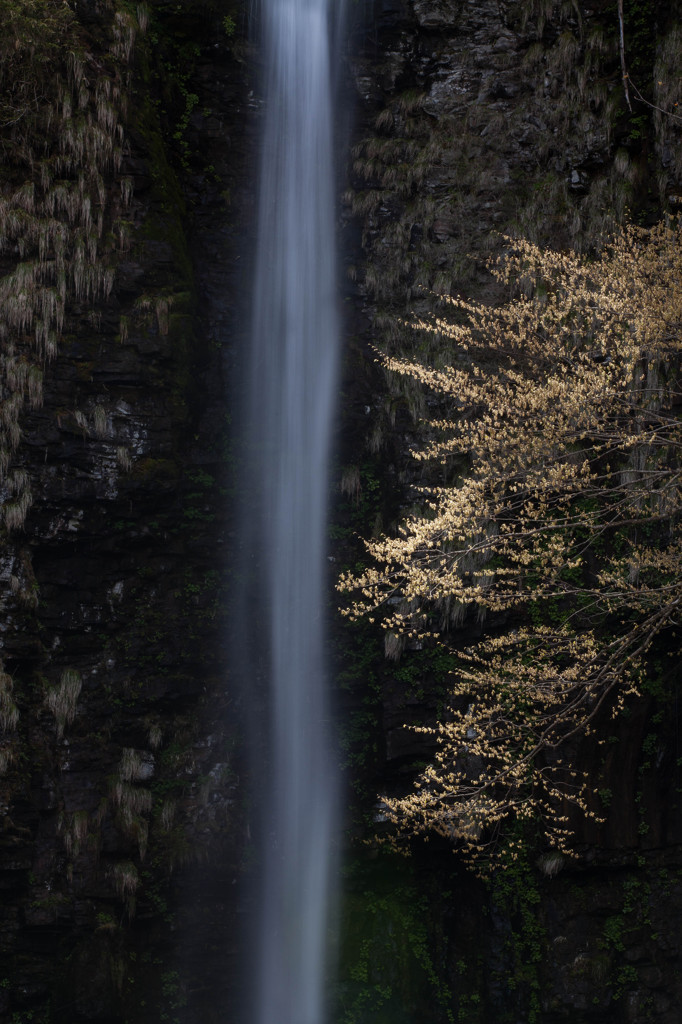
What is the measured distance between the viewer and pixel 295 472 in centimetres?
980

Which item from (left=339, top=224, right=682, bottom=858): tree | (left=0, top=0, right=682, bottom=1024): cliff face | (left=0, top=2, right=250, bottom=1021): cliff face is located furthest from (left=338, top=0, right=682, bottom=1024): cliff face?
(left=0, top=2, right=250, bottom=1021): cliff face

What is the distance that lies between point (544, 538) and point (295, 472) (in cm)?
335

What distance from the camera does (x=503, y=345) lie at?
9078 millimetres

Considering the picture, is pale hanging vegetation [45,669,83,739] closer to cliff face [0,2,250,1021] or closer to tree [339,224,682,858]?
cliff face [0,2,250,1021]

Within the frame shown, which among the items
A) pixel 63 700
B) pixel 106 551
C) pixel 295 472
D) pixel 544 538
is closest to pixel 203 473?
pixel 295 472

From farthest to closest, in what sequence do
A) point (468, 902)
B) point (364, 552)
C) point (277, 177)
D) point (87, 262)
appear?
point (277, 177) < point (364, 552) < point (87, 262) < point (468, 902)

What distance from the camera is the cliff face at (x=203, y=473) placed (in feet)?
25.8

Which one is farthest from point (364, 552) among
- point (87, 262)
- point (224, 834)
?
point (87, 262)

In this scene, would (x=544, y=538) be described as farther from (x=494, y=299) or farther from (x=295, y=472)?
(x=494, y=299)

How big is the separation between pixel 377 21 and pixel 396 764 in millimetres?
Result: 10049

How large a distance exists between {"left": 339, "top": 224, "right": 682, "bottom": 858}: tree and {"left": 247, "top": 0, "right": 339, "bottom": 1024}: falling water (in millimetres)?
994

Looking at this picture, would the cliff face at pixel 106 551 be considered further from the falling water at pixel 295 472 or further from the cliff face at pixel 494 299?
the cliff face at pixel 494 299

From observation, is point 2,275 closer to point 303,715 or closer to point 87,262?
point 87,262

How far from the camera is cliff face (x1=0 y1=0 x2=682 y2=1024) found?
310 inches
